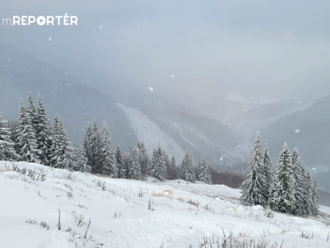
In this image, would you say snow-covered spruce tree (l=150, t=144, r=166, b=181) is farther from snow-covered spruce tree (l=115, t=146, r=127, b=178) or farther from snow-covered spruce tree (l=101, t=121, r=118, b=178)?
snow-covered spruce tree (l=101, t=121, r=118, b=178)

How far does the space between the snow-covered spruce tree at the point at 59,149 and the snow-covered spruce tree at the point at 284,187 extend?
98.5 feet

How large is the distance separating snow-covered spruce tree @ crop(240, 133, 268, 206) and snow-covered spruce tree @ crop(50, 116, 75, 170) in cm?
2784

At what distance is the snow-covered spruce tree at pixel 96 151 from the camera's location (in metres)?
43.7

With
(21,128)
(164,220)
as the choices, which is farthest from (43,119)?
(164,220)

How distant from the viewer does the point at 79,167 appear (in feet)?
127

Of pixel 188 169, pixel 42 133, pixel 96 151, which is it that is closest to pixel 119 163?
pixel 96 151

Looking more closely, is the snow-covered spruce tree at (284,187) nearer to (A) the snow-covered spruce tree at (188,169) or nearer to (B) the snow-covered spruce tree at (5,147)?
(B) the snow-covered spruce tree at (5,147)

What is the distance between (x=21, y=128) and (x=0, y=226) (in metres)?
31.5

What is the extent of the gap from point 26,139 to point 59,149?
467 cm

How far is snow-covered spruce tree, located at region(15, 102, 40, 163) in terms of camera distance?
89.0 ft

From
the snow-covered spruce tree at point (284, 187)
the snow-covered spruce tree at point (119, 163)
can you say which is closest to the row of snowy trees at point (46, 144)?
the snow-covered spruce tree at point (119, 163)

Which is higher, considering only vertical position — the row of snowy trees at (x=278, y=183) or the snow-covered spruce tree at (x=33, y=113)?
the snow-covered spruce tree at (x=33, y=113)

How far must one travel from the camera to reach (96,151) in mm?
44562

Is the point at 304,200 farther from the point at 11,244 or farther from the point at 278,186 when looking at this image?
the point at 11,244
